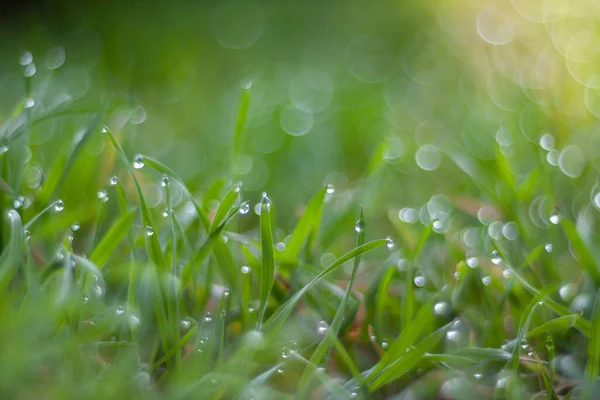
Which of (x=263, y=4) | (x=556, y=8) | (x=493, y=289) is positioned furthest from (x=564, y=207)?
(x=263, y=4)

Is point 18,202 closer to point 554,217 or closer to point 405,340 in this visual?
point 405,340

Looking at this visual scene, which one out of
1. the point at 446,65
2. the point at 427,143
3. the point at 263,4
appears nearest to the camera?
the point at 427,143

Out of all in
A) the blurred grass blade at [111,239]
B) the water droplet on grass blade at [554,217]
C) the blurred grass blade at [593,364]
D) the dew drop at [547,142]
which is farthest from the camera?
the dew drop at [547,142]

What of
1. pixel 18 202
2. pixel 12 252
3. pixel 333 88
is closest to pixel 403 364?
pixel 12 252

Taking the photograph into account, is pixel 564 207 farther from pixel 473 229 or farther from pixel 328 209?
pixel 328 209

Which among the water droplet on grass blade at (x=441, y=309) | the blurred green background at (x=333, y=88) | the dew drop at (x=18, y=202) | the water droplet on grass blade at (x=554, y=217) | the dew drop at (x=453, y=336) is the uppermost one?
the water droplet on grass blade at (x=554, y=217)

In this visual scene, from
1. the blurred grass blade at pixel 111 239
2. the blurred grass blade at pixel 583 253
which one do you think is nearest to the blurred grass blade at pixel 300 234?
the blurred grass blade at pixel 111 239

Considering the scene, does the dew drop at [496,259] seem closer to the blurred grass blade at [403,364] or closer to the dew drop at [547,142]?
the blurred grass blade at [403,364]

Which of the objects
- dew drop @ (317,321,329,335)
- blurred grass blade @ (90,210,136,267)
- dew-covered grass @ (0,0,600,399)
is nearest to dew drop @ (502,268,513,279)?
dew-covered grass @ (0,0,600,399)
